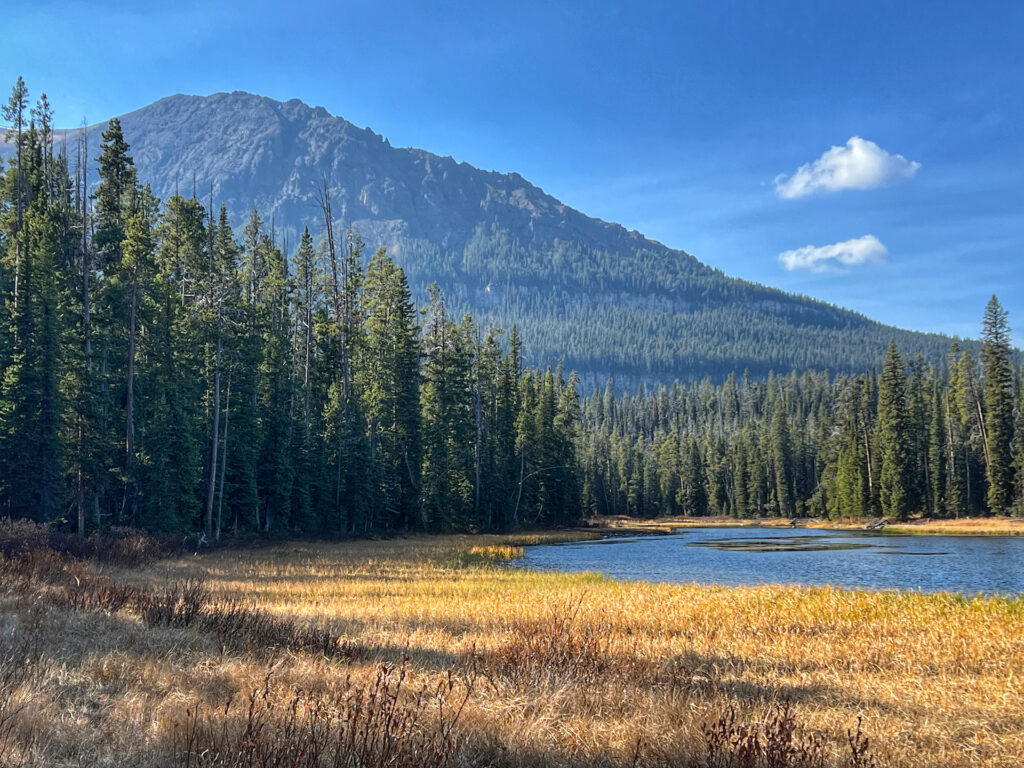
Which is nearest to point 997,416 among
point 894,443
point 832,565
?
point 894,443

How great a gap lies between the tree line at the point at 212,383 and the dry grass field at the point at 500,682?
691 inches

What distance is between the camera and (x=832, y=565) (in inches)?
1325

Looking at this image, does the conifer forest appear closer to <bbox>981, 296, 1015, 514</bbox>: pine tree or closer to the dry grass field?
<bbox>981, 296, 1015, 514</bbox>: pine tree

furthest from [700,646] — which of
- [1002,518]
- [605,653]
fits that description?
[1002,518]

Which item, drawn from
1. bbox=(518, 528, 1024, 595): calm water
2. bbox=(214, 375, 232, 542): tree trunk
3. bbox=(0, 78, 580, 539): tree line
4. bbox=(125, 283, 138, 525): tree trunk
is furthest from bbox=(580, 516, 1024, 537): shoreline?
bbox=(125, 283, 138, 525): tree trunk

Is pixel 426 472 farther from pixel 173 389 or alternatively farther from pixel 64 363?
pixel 64 363

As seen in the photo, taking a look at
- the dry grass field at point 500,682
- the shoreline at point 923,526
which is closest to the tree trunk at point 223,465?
the dry grass field at point 500,682

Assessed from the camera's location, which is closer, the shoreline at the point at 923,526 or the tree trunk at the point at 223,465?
the tree trunk at the point at 223,465

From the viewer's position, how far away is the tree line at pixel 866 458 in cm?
7350

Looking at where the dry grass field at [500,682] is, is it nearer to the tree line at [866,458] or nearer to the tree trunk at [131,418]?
the tree trunk at [131,418]

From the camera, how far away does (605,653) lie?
9.09 metres

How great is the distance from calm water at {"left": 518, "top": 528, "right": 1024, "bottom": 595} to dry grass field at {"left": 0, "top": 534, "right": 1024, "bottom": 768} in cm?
1187

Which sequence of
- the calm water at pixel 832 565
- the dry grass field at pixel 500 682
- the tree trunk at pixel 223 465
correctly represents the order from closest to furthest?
1. the dry grass field at pixel 500 682
2. the calm water at pixel 832 565
3. the tree trunk at pixel 223 465

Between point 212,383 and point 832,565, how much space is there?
114ft
